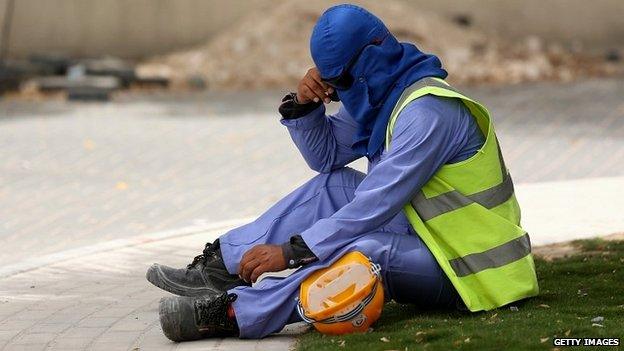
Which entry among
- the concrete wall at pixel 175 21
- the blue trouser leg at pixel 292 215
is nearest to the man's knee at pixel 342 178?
the blue trouser leg at pixel 292 215

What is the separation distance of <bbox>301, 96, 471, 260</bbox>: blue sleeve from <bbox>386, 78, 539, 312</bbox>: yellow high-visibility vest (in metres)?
0.08

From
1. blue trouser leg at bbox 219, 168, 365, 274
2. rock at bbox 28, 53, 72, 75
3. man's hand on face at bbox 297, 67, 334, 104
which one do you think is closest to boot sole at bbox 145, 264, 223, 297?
blue trouser leg at bbox 219, 168, 365, 274

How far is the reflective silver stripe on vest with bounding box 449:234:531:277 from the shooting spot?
18.1 feet

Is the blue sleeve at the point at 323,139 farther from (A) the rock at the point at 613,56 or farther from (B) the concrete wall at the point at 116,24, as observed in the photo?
(A) the rock at the point at 613,56

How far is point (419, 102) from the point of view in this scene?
543cm

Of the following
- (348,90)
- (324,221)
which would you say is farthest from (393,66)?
(324,221)

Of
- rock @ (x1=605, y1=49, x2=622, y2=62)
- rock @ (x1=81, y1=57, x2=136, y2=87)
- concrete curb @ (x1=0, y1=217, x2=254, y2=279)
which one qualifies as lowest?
concrete curb @ (x1=0, y1=217, x2=254, y2=279)

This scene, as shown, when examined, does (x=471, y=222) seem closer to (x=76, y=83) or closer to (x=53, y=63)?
(x=76, y=83)

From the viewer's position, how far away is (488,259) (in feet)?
18.2

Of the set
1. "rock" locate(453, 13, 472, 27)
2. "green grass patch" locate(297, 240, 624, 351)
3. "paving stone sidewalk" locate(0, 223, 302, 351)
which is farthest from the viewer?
"rock" locate(453, 13, 472, 27)

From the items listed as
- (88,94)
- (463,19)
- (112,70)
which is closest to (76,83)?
(88,94)

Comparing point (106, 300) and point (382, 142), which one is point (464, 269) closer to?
point (382, 142)

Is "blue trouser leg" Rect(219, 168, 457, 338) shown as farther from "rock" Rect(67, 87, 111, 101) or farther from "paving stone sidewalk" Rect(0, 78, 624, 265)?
"rock" Rect(67, 87, 111, 101)

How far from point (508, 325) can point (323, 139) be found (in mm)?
1278
